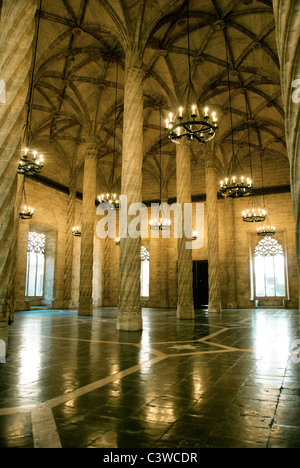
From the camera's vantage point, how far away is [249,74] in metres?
17.0

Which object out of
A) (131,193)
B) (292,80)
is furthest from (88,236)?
(292,80)

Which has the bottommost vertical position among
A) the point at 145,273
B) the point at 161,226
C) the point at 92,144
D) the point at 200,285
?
the point at 200,285

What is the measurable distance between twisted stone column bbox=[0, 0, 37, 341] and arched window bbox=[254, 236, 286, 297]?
20937 mm

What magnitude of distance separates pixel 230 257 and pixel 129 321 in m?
15.6

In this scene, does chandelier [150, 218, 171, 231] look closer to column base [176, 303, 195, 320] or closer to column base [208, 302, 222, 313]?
column base [208, 302, 222, 313]

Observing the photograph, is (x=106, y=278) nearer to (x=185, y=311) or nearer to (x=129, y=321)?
(x=185, y=311)

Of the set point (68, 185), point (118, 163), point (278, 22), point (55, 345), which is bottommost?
point (55, 345)

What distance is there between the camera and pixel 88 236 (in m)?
17.1

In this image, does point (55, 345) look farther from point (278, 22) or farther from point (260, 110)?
point (260, 110)

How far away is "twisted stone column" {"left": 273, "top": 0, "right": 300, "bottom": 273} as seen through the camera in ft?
11.0

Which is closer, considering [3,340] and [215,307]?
[3,340]

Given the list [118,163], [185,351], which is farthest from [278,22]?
[118,163]

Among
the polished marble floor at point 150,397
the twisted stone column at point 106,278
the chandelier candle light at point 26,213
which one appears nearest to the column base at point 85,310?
the chandelier candle light at point 26,213

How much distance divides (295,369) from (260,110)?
61.1 ft
